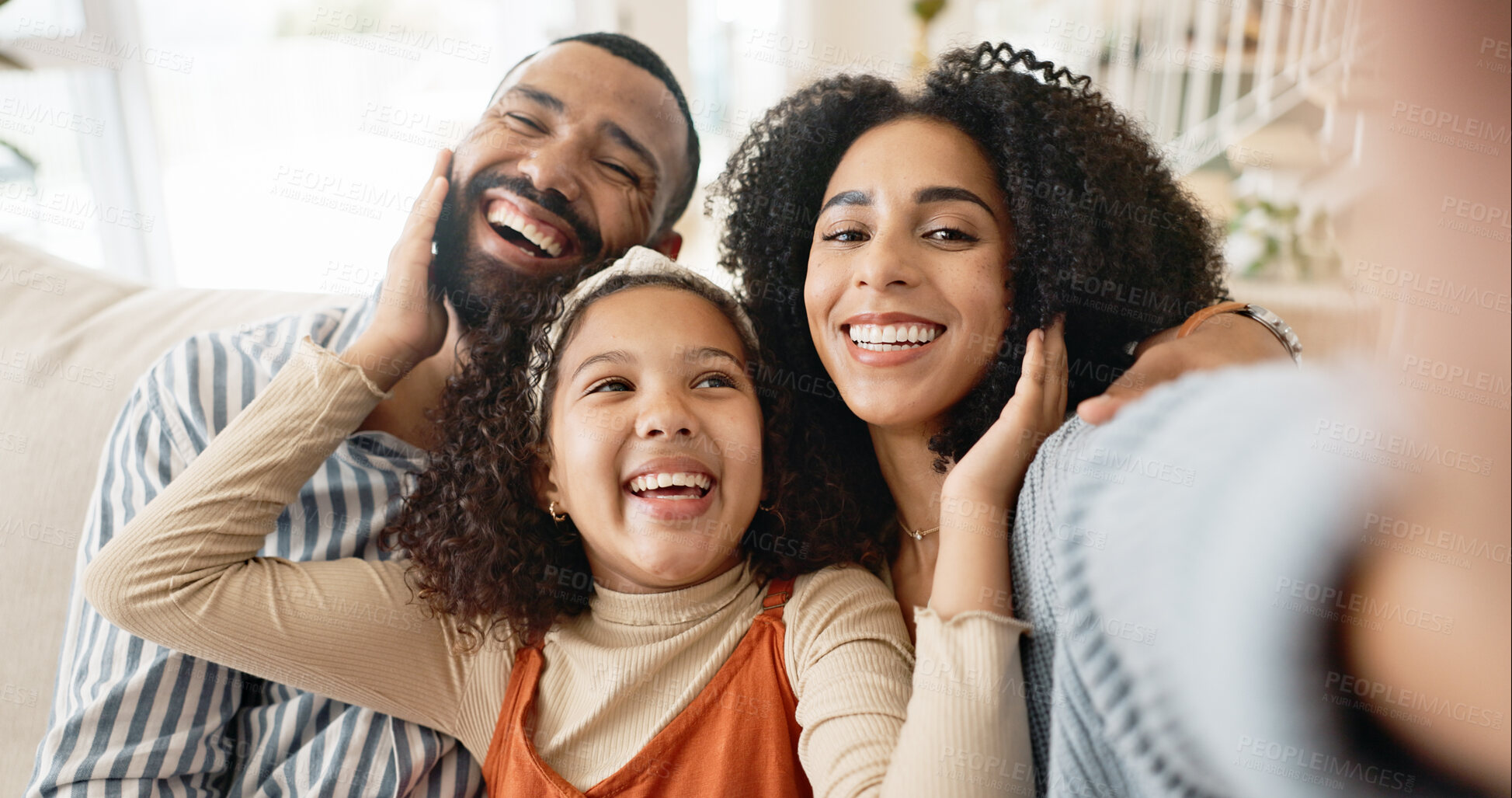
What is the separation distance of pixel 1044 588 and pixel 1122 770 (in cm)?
17

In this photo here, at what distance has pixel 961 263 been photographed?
1.19 m

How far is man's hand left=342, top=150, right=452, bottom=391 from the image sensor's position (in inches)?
54.4

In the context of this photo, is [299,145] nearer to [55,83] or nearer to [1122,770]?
[55,83]

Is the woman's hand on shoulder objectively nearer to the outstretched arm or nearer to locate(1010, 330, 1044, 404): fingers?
locate(1010, 330, 1044, 404): fingers

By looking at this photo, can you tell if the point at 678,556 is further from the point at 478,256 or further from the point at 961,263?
the point at 478,256

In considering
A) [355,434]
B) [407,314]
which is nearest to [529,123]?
[407,314]

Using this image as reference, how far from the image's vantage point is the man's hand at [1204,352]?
1070mm

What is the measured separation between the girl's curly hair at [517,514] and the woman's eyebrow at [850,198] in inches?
8.0

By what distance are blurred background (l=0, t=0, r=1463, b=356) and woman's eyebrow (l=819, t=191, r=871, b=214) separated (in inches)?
44.4

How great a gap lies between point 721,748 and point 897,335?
21.2 inches

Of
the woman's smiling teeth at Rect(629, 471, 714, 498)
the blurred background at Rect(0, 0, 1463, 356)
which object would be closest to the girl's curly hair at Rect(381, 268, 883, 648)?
the woman's smiling teeth at Rect(629, 471, 714, 498)

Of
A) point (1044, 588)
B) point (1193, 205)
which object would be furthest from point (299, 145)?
point (1044, 588)

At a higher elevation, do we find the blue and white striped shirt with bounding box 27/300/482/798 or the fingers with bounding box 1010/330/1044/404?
the fingers with bounding box 1010/330/1044/404

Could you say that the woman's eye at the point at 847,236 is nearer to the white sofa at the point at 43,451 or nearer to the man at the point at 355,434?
the man at the point at 355,434
